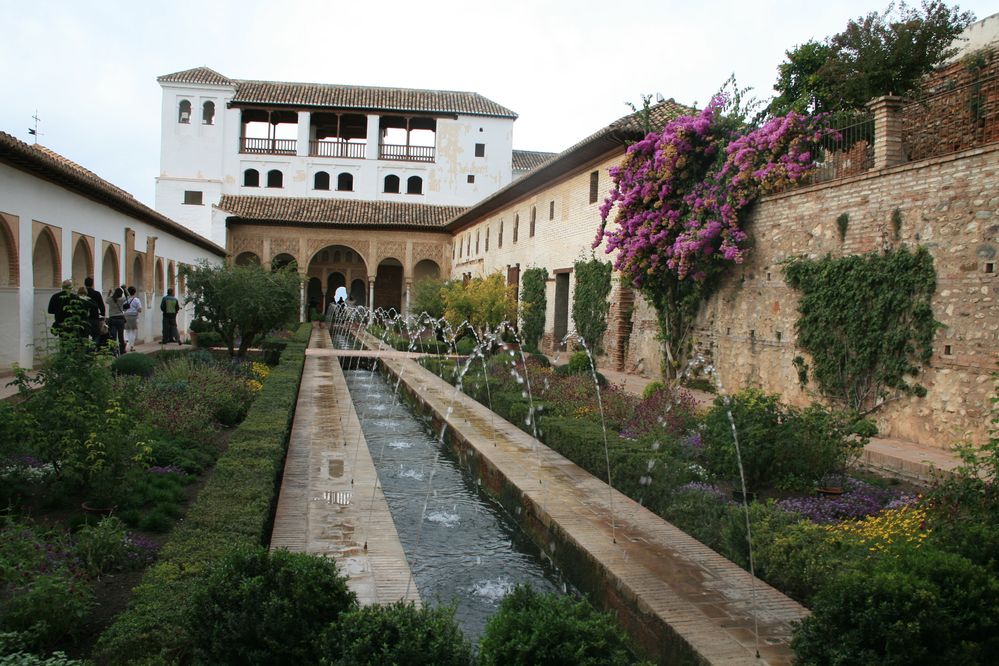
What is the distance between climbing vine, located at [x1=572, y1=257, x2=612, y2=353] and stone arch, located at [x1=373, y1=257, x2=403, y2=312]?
2508 centimetres

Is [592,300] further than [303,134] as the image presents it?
No

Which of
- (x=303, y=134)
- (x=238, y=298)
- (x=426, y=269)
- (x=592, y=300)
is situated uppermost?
(x=303, y=134)

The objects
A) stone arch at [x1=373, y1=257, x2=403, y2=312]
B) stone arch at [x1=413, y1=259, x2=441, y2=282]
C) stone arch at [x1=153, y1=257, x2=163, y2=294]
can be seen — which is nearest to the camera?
stone arch at [x1=153, y1=257, x2=163, y2=294]

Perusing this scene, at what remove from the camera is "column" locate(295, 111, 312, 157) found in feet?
127

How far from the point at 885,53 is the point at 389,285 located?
1252 inches

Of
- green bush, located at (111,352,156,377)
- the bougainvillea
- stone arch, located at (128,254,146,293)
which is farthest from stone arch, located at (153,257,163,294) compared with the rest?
the bougainvillea

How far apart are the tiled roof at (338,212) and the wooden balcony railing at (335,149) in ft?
7.70

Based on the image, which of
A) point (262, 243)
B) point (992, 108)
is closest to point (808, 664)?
point (992, 108)

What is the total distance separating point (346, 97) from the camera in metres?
38.9

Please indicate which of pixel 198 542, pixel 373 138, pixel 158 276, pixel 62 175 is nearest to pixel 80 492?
pixel 198 542

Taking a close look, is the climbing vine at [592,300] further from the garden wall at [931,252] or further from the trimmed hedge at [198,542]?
the trimmed hedge at [198,542]

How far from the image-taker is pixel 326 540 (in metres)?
4.82

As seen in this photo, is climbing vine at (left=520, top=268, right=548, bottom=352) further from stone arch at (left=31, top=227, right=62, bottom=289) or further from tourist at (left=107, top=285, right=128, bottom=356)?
stone arch at (left=31, top=227, right=62, bottom=289)

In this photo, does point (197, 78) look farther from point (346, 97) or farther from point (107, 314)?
point (107, 314)
